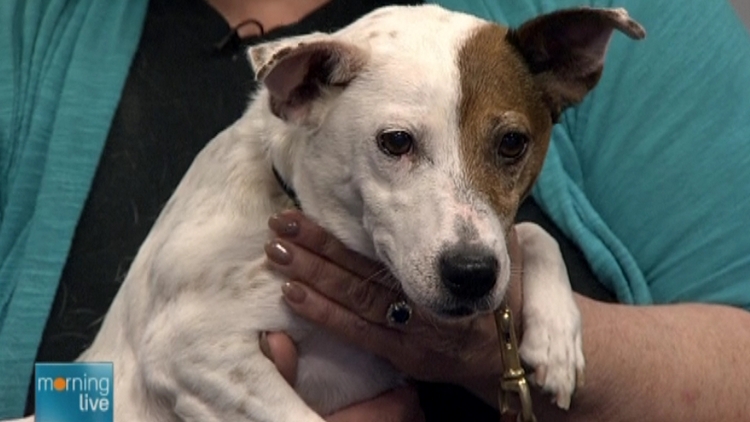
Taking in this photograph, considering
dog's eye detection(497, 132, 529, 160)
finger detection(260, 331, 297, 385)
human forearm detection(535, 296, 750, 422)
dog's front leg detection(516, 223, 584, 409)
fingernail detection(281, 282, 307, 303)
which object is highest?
dog's eye detection(497, 132, 529, 160)

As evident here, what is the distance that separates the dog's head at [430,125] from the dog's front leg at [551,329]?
0.10m

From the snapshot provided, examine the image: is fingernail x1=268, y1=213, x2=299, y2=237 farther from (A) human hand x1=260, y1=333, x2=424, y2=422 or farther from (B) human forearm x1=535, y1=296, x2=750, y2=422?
(B) human forearm x1=535, y1=296, x2=750, y2=422

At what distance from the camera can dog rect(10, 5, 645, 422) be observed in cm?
105

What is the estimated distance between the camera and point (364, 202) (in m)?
1.11

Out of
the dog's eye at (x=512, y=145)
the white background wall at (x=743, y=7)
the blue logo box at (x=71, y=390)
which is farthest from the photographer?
the white background wall at (x=743, y=7)

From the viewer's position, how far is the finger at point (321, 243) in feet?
3.79

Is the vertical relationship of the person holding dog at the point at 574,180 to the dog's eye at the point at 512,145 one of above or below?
below

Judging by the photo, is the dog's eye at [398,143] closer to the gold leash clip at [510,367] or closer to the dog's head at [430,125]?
the dog's head at [430,125]

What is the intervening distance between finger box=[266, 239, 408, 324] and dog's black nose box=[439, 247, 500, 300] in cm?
13

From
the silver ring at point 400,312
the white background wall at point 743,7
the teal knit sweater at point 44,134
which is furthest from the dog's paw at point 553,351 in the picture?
the white background wall at point 743,7

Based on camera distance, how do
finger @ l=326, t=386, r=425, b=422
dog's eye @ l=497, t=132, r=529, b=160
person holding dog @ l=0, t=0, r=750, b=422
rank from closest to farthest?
dog's eye @ l=497, t=132, r=529, b=160 < finger @ l=326, t=386, r=425, b=422 < person holding dog @ l=0, t=0, r=750, b=422

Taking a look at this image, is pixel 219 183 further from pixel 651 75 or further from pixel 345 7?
pixel 651 75

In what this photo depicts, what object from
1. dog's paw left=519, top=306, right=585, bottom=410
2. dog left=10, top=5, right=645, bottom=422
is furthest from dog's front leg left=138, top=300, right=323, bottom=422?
dog's paw left=519, top=306, right=585, bottom=410

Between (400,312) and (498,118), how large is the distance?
22 centimetres
